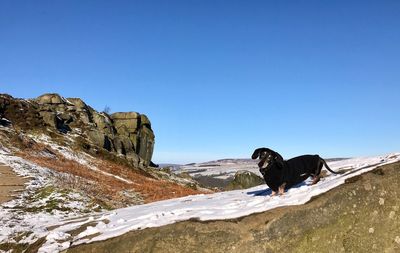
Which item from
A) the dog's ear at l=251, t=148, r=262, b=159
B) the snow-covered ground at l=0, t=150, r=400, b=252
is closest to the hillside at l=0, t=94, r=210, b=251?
the snow-covered ground at l=0, t=150, r=400, b=252

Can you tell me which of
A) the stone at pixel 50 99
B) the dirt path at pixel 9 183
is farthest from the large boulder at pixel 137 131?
the dirt path at pixel 9 183

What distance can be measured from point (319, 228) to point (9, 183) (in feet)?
59.7

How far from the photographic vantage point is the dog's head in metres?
8.89

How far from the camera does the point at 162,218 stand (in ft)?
28.2

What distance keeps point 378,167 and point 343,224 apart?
153 cm

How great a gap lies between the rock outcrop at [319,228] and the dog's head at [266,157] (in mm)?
1502

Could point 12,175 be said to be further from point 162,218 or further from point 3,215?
point 162,218

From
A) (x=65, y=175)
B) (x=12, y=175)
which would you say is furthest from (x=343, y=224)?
(x=65, y=175)

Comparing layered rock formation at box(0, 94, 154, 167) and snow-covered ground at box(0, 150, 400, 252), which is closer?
snow-covered ground at box(0, 150, 400, 252)

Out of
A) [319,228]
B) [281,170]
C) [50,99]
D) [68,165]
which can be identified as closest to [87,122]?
[50,99]

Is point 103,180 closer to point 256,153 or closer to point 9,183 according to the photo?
point 9,183

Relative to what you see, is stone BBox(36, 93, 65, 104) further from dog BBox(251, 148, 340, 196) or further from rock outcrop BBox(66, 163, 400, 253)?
rock outcrop BBox(66, 163, 400, 253)

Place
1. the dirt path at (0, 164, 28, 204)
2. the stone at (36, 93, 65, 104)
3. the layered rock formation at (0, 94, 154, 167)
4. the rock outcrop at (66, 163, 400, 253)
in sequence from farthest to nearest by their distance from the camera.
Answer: the stone at (36, 93, 65, 104) < the layered rock formation at (0, 94, 154, 167) < the dirt path at (0, 164, 28, 204) < the rock outcrop at (66, 163, 400, 253)

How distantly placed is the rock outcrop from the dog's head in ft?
4.93
